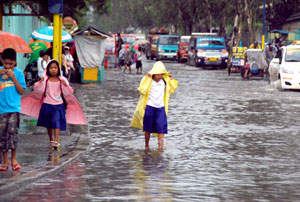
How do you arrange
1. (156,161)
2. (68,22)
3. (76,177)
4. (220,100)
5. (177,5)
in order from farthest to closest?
(177,5) → (68,22) → (220,100) → (156,161) → (76,177)

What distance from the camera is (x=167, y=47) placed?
2319 inches

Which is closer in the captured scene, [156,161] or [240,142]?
[156,161]

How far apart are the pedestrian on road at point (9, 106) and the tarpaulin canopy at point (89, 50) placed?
68.6 ft

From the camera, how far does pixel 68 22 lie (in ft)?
121

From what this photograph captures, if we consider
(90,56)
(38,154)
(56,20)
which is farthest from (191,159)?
(90,56)

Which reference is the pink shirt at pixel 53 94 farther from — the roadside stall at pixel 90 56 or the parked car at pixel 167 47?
the parked car at pixel 167 47

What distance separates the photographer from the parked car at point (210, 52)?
46594 millimetres

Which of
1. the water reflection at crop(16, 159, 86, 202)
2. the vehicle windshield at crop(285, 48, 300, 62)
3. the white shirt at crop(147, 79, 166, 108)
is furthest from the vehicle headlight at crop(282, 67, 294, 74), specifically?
the water reflection at crop(16, 159, 86, 202)

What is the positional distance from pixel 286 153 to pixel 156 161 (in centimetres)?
226

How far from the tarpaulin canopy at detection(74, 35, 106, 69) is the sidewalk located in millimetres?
15151

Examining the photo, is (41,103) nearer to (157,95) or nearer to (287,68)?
(157,95)

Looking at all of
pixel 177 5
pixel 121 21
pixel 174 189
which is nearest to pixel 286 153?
pixel 174 189

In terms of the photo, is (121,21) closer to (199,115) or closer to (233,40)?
(233,40)

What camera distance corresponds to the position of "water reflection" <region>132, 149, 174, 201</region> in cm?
823
